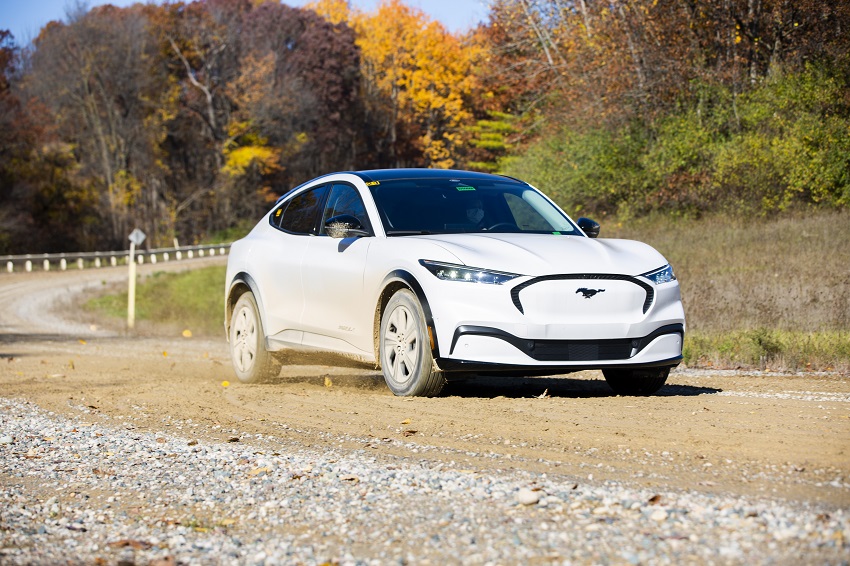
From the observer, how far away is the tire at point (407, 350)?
8312 mm

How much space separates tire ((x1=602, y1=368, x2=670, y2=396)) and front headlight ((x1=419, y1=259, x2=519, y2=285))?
149 cm

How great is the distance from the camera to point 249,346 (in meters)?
11.2

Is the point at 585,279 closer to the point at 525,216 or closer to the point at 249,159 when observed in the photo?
the point at 525,216

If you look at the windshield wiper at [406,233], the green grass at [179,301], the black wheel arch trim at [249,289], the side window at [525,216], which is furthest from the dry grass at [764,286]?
the green grass at [179,301]

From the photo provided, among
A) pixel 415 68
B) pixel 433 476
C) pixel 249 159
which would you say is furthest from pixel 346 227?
pixel 415 68

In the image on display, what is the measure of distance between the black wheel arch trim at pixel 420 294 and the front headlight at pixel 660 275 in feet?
5.24

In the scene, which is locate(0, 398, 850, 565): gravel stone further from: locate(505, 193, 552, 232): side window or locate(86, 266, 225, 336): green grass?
locate(86, 266, 225, 336): green grass

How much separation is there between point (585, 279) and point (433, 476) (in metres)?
3.07

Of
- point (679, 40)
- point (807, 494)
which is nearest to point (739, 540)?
point (807, 494)

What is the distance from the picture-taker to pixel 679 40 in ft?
107

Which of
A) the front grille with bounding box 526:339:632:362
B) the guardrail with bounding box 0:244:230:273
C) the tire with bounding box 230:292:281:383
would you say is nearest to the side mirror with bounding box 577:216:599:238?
the front grille with bounding box 526:339:632:362

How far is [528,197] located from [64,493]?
5.35m

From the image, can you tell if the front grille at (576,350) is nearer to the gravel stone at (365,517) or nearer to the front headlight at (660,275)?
the front headlight at (660,275)

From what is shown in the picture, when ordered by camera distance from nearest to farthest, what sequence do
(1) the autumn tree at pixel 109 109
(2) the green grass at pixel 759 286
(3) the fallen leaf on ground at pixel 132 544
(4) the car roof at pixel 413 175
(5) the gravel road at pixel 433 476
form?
(5) the gravel road at pixel 433 476 < (3) the fallen leaf on ground at pixel 132 544 < (4) the car roof at pixel 413 175 < (2) the green grass at pixel 759 286 < (1) the autumn tree at pixel 109 109
